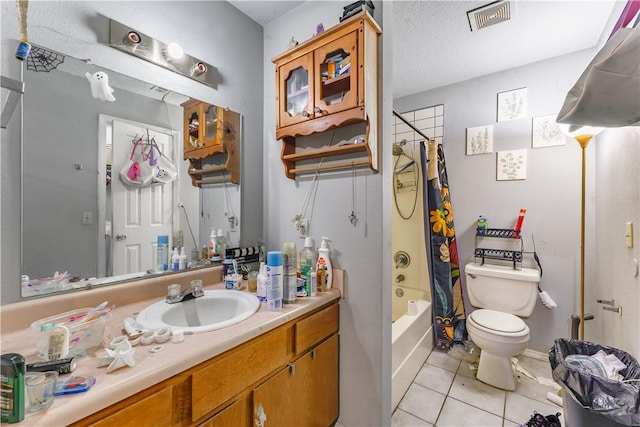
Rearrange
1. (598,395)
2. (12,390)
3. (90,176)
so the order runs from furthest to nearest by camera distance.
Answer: (90,176) → (598,395) → (12,390)

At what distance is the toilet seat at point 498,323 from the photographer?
1704mm

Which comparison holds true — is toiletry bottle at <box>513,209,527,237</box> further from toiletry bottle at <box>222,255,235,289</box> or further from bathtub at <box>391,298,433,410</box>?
toiletry bottle at <box>222,255,235,289</box>

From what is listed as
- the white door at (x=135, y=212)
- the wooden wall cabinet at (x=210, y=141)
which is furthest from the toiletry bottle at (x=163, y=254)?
the wooden wall cabinet at (x=210, y=141)

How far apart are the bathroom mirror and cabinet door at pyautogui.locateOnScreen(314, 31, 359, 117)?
712 mm

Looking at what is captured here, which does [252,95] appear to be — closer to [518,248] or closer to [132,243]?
[132,243]

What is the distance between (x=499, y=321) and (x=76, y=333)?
2.30 metres

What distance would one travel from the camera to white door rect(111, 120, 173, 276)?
1134mm

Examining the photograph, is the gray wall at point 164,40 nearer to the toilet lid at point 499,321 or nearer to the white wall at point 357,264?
the white wall at point 357,264

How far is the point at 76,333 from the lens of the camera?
2.42 feet

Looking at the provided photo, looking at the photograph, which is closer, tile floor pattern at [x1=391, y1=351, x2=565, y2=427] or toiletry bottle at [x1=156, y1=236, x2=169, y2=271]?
toiletry bottle at [x1=156, y1=236, x2=169, y2=271]

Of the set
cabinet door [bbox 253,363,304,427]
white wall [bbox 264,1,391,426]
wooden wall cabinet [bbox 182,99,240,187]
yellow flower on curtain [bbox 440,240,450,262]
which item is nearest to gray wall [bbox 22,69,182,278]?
wooden wall cabinet [bbox 182,99,240,187]

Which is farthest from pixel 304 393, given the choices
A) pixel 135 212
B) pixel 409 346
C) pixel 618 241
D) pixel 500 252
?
pixel 500 252

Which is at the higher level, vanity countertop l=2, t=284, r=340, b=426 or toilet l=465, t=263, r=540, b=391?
vanity countertop l=2, t=284, r=340, b=426

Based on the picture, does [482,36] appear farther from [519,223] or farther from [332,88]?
[519,223]
